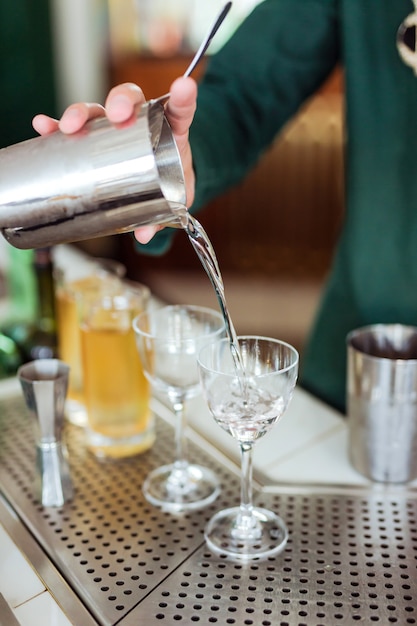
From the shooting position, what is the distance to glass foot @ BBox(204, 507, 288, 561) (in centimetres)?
93

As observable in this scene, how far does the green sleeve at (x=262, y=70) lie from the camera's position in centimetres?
143

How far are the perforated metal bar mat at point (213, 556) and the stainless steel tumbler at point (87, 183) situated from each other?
1.22 feet

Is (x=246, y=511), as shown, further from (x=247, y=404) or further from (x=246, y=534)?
(x=247, y=404)

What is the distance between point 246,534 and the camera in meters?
0.96

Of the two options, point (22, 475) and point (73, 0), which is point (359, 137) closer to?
point (22, 475)

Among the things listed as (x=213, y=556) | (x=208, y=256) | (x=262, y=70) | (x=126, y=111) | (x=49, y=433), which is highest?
(x=262, y=70)

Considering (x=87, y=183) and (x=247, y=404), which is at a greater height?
(x=87, y=183)

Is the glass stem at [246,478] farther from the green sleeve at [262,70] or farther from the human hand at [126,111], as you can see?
the green sleeve at [262,70]

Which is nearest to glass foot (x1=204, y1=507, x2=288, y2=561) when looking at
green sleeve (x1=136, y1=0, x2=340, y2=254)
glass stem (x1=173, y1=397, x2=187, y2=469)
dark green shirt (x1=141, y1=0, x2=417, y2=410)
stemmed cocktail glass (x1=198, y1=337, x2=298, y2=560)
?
stemmed cocktail glass (x1=198, y1=337, x2=298, y2=560)

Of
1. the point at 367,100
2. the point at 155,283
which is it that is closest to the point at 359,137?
the point at 367,100

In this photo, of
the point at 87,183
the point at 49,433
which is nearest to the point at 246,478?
the point at 49,433

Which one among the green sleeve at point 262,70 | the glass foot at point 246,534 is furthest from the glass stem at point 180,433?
the green sleeve at point 262,70

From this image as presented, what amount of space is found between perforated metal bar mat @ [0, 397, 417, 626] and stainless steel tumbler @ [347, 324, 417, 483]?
0.04 m

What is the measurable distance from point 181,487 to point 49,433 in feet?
0.62
